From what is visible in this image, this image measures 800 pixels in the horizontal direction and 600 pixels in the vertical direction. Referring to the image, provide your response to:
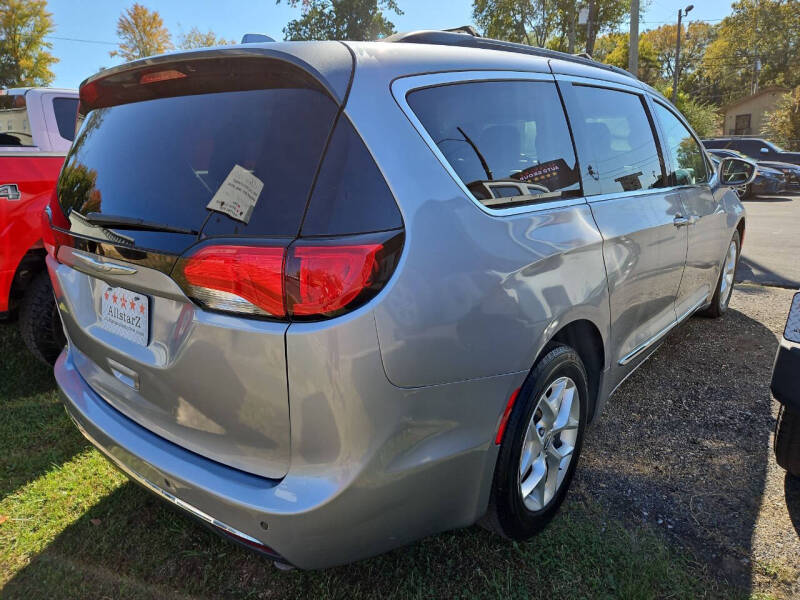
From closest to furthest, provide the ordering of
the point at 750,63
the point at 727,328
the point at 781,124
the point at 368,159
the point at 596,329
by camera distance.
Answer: the point at 368,159
the point at 596,329
the point at 727,328
the point at 781,124
the point at 750,63

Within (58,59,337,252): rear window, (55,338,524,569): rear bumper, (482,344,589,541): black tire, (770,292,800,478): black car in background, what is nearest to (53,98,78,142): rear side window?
(58,59,337,252): rear window

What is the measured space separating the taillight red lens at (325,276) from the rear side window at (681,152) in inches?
100

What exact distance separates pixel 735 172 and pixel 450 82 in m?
3.32

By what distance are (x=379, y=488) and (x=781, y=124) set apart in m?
29.4

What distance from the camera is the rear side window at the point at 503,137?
5.81 ft

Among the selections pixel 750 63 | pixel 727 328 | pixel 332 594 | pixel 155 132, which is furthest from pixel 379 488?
pixel 750 63

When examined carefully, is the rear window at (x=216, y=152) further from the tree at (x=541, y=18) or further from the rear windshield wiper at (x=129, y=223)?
the tree at (x=541, y=18)

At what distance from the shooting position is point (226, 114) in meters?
1.70

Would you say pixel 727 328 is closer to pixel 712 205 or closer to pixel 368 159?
pixel 712 205

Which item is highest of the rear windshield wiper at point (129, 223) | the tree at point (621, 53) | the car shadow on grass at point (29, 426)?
the tree at point (621, 53)

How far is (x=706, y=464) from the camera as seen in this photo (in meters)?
2.71

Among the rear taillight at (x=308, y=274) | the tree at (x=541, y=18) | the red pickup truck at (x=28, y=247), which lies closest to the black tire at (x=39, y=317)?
the red pickup truck at (x=28, y=247)

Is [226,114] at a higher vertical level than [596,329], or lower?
higher

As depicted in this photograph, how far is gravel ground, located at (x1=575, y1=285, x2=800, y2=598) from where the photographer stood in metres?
2.18
